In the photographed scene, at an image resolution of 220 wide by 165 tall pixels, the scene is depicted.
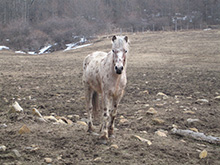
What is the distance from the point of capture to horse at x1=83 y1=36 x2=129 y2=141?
4738mm

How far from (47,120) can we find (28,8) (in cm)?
6637

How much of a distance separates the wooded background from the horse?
3676cm

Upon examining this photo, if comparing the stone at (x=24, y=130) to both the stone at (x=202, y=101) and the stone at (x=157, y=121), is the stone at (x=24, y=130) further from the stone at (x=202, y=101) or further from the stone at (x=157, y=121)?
the stone at (x=202, y=101)

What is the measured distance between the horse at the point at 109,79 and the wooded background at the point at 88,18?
3676 centimetres

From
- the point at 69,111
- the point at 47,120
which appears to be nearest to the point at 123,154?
the point at 47,120

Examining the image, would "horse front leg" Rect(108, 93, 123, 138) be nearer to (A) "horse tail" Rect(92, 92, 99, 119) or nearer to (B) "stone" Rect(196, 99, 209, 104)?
(A) "horse tail" Rect(92, 92, 99, 119)

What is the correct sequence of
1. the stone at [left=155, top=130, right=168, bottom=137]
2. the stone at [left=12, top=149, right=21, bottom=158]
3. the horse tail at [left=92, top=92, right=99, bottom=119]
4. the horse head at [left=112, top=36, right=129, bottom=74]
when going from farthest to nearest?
the horse tail at [left=92, top=92, right=99, bottom=119] < the stone at [left=155, top=130, right=168, bottom=137] < the horse head at [left=112, top=36, right=129, bottom=74] < the stone at [left=12, top=149, right=21, bottom=158]

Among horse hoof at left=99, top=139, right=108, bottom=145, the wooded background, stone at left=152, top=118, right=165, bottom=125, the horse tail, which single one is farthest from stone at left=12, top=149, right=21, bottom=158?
the wooded background

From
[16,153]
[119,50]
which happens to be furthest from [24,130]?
[119,50]

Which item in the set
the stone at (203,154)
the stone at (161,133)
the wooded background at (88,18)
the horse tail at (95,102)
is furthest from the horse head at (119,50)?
the wooded background at (88,18)

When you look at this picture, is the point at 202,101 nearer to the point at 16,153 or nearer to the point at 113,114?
the point at 113,114

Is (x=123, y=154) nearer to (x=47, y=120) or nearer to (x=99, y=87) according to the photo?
(x=99, y=87)

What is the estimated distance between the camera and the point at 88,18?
64.5 meters

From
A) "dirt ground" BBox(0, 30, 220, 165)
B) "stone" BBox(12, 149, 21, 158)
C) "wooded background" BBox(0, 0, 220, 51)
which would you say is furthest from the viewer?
"wooded background" BBox(0, 0, 220, 51)
